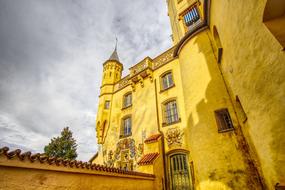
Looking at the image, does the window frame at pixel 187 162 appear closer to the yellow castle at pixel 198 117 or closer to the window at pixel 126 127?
the yellow castle at pixel 198 117

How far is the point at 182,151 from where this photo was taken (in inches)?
379

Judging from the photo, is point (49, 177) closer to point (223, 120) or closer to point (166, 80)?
point (223, 120)

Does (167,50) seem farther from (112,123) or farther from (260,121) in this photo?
(260,121)

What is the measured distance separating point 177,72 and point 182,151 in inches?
238

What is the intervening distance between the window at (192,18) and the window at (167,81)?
468 centimetres

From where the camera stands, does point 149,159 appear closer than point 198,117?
No

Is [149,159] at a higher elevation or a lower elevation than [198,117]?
lower

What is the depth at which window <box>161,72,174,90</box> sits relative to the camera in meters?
12.5

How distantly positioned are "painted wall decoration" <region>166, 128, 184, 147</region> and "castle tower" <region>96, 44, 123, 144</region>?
24.7 feet

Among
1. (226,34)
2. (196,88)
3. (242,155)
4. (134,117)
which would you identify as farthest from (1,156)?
(134,117)

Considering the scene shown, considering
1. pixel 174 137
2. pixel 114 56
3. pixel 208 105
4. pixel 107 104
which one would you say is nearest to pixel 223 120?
pixel 208 105

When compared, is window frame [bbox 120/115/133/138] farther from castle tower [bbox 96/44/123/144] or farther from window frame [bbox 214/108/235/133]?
window frame [bbox 214/108/235/133]

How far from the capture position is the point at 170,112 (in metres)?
11.5

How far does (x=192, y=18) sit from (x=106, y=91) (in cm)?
1143
